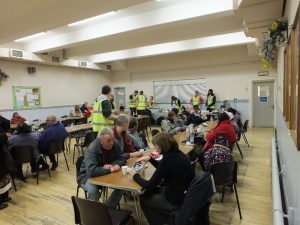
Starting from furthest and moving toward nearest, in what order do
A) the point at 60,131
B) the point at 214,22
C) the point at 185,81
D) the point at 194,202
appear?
the point at 185,81
the point at 214,22
the point at 60,131
the point at 194,202


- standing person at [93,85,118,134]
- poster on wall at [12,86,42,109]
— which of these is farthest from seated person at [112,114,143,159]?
poster on wall at [12,86,42,109]

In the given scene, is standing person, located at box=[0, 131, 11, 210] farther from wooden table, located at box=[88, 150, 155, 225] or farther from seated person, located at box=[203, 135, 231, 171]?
seated person, located at box=[203, 135, 231, 171]

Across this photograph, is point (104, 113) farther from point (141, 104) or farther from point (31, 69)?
point (141, 104)

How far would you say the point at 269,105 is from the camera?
9438mm

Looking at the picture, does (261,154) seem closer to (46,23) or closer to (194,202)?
(194,202)

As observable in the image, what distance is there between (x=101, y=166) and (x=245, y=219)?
1.84 m

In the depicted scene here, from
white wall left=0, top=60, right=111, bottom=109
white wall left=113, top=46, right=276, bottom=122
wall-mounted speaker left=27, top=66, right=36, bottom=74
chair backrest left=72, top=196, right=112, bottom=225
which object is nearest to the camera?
chair backrest left=72, top=196, right=112, bottom=225

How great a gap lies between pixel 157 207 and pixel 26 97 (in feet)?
26.3

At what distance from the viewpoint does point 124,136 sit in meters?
3.37

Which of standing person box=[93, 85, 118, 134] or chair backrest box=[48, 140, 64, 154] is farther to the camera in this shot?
chair backrest box=[48, 140, 64, 154]

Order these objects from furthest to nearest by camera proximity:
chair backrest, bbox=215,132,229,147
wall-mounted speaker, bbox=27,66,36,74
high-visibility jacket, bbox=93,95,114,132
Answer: wall-mounted speaker, bbox=27,66,36,74 → high-visibility jacket, bbox=93,95,114,132 → chair backrest, bbox=215,132,229,147

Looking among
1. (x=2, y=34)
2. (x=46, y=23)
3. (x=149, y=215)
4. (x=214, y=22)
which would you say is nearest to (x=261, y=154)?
(x=214, y=22)

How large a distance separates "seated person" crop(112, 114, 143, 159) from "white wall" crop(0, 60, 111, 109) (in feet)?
21.1

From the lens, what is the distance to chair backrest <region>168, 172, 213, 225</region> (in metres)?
1.85
